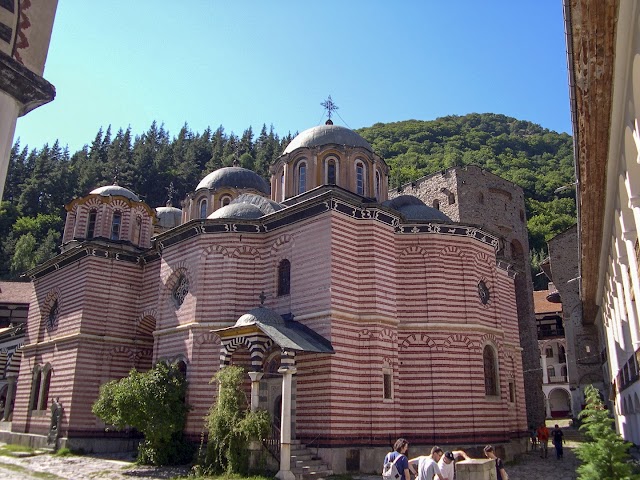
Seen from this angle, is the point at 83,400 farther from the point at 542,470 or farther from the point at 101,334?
the point at 542,470

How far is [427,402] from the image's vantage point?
60.3ft

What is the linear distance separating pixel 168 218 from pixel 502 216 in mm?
21316

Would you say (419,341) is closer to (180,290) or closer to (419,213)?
(419,213)

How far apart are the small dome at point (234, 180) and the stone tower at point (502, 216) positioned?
10.8 m

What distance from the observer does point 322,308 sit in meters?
17.2

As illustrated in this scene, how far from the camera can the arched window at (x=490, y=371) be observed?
20375mm

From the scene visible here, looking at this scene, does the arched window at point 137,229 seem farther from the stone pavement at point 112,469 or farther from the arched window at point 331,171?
the arched window at point 331,171

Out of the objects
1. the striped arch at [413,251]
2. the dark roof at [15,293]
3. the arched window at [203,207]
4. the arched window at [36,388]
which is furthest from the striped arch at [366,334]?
the dark roof at [15,293]

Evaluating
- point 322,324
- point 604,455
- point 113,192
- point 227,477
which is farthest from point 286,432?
point 113,192

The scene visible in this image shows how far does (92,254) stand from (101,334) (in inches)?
Result: 134

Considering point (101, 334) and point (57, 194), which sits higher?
point (57, 194)

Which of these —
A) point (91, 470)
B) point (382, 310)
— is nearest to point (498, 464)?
point (382, 310)

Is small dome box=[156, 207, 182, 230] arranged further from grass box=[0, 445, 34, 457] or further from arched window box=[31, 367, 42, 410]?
grass box=[0, 445, 34, 457]

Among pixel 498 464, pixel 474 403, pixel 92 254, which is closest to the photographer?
pixel 498 464
